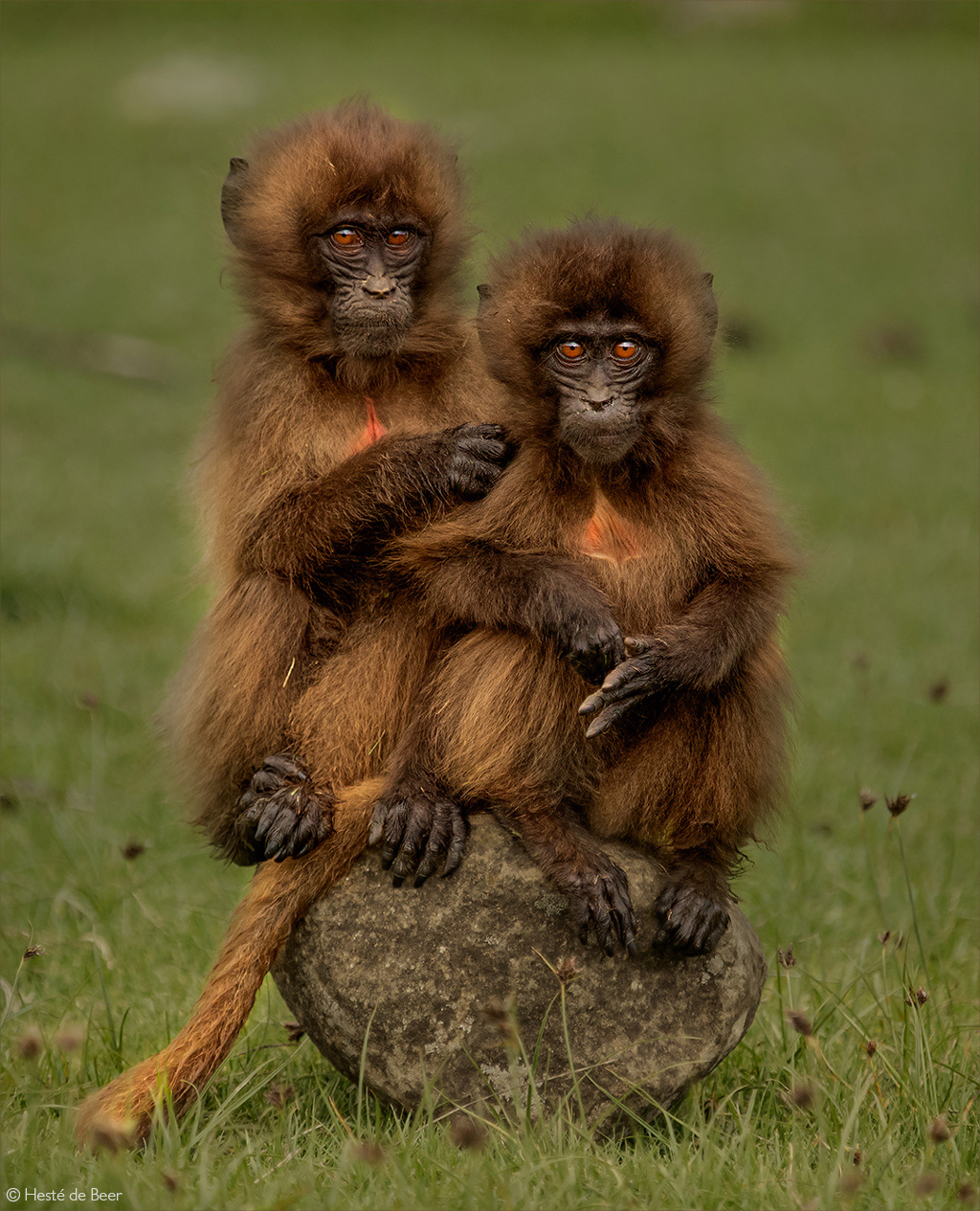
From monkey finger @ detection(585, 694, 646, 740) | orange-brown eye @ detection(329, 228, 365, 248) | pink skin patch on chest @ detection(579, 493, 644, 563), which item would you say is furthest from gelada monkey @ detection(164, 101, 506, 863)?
monkey finger @ detection(585, 694, 646, 740)

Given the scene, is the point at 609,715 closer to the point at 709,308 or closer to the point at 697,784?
the point at 697,784

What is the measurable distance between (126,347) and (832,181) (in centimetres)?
1198

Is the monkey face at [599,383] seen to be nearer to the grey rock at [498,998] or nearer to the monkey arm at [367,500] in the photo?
the monkey arm at [367,500]

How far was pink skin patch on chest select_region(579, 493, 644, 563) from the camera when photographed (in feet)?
13.6

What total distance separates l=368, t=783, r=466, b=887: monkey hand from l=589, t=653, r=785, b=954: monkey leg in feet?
1.44

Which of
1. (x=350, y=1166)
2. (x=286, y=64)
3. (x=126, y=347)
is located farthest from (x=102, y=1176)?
(x=286, y=64)

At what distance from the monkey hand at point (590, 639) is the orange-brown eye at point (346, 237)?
1471 millimetres

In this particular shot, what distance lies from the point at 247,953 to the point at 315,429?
161 cm

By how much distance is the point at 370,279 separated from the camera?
4.48 metres

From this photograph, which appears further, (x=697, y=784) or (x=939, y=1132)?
(x=697, y=784)

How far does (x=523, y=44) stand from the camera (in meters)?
30.8

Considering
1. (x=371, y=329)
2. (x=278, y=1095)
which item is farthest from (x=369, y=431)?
(x=278, y=1095)

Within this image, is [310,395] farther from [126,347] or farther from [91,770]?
[126,347]

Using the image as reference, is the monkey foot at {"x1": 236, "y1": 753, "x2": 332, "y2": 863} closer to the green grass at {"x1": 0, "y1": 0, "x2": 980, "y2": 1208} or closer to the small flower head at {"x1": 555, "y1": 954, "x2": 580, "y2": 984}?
the green grass at {"x1": 0, "y1": 0, "x2": 980, "y2": 1208}
